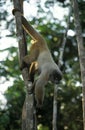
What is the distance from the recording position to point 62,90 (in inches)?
702

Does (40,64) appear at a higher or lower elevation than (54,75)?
higher

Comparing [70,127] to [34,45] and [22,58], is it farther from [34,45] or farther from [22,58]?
[22,58]

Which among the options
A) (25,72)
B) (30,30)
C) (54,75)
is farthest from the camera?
(30,30)

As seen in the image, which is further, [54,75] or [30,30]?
[30,30]

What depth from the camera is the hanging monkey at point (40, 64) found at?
6727 millimetres

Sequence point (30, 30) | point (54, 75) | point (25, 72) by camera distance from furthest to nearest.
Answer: point (30, 30)
point (54, 75)
point (25, 72)

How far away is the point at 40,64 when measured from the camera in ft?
23.9

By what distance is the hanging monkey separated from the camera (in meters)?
6.73

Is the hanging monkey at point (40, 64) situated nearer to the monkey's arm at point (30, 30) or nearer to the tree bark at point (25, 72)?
the monkey's arm at point (30, 30)

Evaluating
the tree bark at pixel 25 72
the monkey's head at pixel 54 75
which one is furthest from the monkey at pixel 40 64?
the tree bark at pixel 25 72

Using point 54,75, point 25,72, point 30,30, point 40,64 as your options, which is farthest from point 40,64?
point 25,72

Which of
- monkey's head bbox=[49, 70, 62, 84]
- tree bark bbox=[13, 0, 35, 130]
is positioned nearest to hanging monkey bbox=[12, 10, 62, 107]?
monkey's head bbox=[49, 70, 62, 84]

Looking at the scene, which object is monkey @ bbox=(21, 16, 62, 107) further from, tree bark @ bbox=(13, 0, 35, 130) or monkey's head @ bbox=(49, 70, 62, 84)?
tree bark @ bbox=(13, 0, 35, 130)

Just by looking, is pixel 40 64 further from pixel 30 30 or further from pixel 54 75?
pixel 30 30
